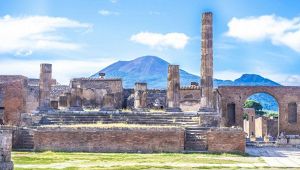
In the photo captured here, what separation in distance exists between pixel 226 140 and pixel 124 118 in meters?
7.38

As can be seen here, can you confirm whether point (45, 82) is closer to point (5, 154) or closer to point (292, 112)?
point (292, 112)

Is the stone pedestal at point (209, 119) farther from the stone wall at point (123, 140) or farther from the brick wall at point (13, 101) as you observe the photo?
the brick wall at point (13, 101)

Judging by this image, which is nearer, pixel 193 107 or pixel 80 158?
pixel 80 158

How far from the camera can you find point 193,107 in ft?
174

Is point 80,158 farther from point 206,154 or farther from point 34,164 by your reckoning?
point 206,154

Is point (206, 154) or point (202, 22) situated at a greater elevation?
point (202, 22)

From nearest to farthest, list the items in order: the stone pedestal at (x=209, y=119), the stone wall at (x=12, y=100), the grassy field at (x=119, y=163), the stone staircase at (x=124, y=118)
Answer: the grassy field at (x=119, y=163) → the stone pedestal at (x=209, y=119) → the stone staircase at (x=124, y=118) → the stone wall at (x=12, y=100)

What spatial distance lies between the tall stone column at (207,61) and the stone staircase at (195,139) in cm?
586

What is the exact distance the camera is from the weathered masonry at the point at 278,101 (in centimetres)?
4950

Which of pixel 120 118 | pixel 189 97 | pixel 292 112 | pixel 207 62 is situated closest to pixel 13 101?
pixel 120 118

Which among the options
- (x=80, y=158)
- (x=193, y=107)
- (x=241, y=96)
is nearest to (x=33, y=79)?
(x=193, y=107)

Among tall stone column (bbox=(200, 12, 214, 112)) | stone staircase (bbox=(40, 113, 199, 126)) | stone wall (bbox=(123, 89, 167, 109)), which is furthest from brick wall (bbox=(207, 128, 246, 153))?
stone wall (bbox=(123, 89, 167, 109))

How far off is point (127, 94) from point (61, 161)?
33904mm

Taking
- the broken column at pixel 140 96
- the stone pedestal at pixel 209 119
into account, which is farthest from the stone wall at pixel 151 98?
the stone pedestal at pixel 209 119
